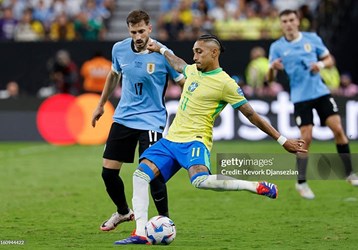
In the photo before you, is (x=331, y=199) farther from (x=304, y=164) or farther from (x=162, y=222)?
(x=162, y=222)

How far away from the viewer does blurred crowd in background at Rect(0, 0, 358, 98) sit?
26.1 meters

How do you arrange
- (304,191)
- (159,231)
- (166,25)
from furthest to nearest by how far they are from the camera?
(166,25) < (304,191) < (159,231)

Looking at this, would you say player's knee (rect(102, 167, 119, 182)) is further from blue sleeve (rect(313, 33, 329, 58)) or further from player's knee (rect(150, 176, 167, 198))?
blue sleeve (rect(313, 33, 329, 58))

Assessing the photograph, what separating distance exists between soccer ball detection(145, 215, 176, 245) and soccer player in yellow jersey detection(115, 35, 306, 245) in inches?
3.7

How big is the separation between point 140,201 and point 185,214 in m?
2.82

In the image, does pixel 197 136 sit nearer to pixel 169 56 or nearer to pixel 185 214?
pixel 169 56

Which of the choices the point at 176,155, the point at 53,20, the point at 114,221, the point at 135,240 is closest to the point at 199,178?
the point at 176,155

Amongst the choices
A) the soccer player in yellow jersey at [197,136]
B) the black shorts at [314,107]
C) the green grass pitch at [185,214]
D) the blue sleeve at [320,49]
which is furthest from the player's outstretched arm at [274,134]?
the blue sleeve at [320,49]

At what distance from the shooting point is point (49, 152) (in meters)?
22.3

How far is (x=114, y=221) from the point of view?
10859 mm

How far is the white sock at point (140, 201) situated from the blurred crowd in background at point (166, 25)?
15.6 m

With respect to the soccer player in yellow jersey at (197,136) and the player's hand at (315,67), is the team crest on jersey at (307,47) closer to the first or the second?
the player's hand at (315,67)

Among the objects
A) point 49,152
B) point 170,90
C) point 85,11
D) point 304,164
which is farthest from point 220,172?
point 85,11

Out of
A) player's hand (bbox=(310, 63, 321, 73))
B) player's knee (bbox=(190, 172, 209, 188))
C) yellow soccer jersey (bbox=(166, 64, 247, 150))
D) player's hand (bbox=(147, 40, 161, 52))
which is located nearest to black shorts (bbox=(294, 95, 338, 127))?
player's hand (bbox=(310, 63, 321, 73))
